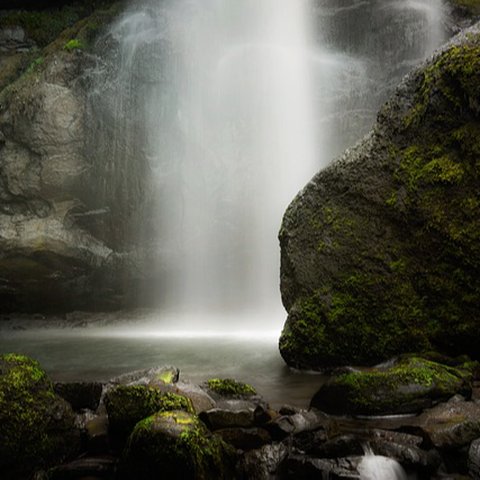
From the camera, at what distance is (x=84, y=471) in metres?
3.28

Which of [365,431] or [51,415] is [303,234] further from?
[51,415]

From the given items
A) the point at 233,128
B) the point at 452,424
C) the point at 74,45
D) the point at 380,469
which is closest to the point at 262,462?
the point at 380,469

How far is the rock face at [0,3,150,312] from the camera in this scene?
14.4 m

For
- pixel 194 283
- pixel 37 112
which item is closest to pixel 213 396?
pixel 194 283

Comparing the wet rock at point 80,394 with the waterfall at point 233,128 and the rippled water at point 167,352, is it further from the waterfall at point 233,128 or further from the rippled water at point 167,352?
the waterfall at point 233,128

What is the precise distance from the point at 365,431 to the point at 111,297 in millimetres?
12845

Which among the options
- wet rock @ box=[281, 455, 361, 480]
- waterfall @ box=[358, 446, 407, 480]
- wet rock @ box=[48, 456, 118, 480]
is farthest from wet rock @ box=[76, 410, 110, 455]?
waterfall @ box=[358, 446, 407, 480]

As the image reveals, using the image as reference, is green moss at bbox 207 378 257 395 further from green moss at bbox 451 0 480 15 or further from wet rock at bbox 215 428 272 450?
green moss at bbox 451 0 480 15

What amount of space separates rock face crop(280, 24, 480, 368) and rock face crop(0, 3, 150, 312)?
9.56m

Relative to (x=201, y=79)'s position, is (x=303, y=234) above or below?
below

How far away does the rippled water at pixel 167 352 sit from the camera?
6.02 meters

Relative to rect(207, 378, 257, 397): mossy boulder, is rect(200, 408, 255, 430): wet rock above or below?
above

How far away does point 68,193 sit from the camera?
576 inches

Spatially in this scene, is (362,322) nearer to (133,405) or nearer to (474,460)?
(474,460)
